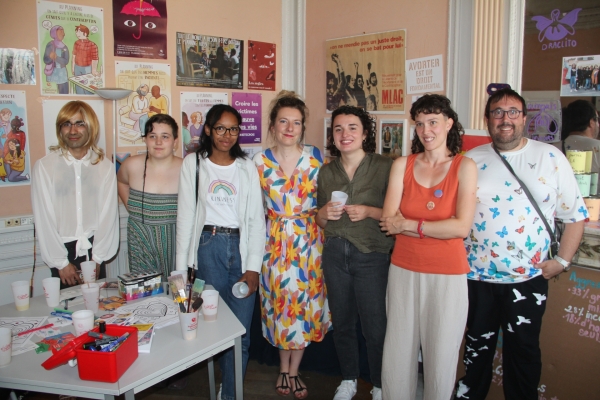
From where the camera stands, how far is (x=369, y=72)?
374 cm

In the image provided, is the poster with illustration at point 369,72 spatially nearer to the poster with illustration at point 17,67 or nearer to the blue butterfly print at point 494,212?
the blue butterfly print at point 494,212

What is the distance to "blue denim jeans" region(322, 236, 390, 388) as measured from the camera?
7.88 feet

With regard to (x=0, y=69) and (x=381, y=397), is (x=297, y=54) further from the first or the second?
(x=381, y=397)

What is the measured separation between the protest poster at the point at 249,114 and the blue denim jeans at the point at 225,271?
5.97 feet

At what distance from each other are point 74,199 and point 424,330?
6.73 feet

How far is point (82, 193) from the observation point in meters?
2.64

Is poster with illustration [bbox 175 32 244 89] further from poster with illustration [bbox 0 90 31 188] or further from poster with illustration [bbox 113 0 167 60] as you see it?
poster with illustration [bbox 0 90 31 188]

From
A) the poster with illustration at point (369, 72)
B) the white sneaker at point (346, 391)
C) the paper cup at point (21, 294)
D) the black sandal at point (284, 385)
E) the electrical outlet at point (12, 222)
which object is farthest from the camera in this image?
the poster with illustration at point (369, 72)

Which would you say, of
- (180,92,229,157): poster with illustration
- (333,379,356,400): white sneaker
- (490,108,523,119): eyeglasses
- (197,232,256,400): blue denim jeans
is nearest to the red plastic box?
(197,232,256,400): blue denim jeans

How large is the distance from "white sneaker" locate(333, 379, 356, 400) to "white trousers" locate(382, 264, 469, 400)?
0.42 metres

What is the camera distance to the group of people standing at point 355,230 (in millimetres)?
2104

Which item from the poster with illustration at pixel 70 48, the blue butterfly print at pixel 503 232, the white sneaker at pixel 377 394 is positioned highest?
the poster with illustration at pixel 70 48

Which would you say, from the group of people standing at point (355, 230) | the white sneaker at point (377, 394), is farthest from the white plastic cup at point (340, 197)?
the white sneaker at point (377, 394)

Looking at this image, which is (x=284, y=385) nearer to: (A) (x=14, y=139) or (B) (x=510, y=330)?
(B) (x=510, y=330)
